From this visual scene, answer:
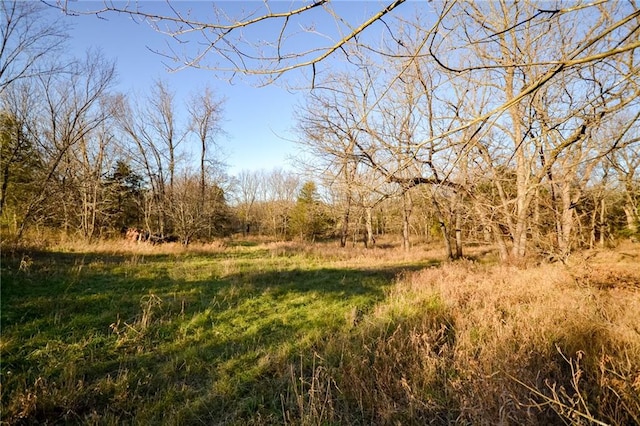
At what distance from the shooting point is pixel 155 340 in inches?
172

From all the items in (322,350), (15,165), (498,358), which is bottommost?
(322,350)

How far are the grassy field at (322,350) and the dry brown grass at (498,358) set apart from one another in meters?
0.02

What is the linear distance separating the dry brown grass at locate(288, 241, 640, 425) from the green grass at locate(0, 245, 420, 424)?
671 mm

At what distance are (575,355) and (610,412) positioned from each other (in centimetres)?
107

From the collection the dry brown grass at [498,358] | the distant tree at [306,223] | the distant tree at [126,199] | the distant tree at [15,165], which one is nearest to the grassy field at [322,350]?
the dry brown grass at [498,358]

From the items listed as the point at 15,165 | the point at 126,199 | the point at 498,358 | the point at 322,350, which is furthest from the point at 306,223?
the point at 498,358

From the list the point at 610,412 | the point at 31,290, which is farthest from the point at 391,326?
the point at 31,290

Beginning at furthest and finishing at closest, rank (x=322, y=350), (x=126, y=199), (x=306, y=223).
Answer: (x=306, y=223) → (x=126, y=199) → (x=322, y=350)

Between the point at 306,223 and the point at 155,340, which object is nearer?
the point at 155,340

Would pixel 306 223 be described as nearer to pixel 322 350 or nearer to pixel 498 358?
pixel 322 350

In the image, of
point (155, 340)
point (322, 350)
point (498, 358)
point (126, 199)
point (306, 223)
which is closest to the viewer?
point (498, 358)

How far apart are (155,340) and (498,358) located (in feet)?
14.5

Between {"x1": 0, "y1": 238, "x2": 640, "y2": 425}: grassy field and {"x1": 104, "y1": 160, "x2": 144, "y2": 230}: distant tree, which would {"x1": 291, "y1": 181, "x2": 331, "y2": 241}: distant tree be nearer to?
{"x1": 104, "y1": 160, "x2": 144, "y2": 230}: distant tree

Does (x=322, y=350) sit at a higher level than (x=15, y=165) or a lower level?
lower
